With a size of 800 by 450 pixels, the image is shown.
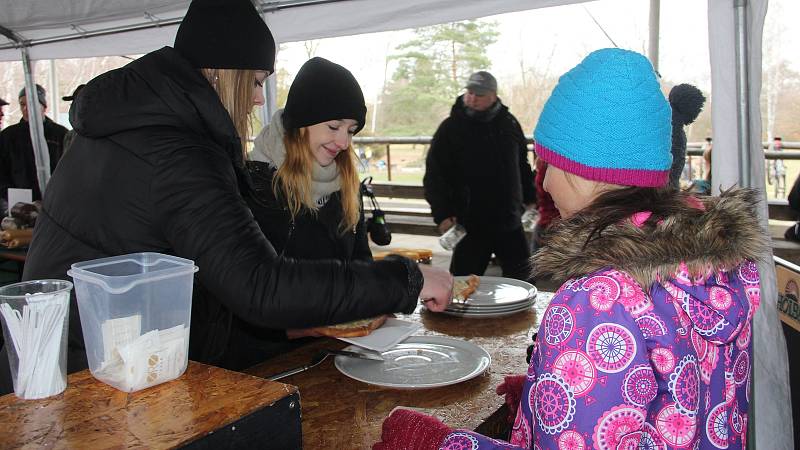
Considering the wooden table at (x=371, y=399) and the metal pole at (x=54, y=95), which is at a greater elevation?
the metal pole at (x=54, y=95)

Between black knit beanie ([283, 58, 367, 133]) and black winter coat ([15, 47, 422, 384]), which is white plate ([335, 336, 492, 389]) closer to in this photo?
black winter coat ([15, 47, 422, 384])

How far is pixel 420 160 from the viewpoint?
11773 mm

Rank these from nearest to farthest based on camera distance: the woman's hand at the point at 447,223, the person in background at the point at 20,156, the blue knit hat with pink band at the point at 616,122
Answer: the blue knit hat with pink band at the point at 616,122 → the woman's hand at the point at 447,223 → the person in background at the point at 20,156

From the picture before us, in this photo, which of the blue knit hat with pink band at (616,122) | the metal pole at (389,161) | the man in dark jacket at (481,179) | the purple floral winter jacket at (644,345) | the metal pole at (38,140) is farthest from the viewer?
the metal pole at (389,161)

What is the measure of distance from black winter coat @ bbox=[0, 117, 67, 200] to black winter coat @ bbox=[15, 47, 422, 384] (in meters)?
5.86

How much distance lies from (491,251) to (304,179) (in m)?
2.75

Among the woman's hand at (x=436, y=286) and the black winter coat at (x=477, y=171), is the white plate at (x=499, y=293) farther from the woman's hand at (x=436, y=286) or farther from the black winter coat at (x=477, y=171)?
the black winter coat at (x=477, y=171)

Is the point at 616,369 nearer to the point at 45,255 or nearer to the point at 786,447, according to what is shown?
the point at 45,255

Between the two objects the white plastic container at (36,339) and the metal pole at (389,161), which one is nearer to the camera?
the white plastic container at (36,339)

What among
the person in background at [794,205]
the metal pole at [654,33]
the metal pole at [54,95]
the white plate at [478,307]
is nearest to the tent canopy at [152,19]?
the white plate at [478,307]

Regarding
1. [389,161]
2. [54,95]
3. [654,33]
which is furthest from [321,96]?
[54,95]

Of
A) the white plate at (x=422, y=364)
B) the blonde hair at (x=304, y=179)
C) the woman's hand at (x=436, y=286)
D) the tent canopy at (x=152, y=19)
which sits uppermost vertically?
the tent canopy at (x=152, y=19)

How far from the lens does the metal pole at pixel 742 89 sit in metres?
2.59

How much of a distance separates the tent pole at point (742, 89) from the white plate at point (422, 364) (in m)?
1.59
